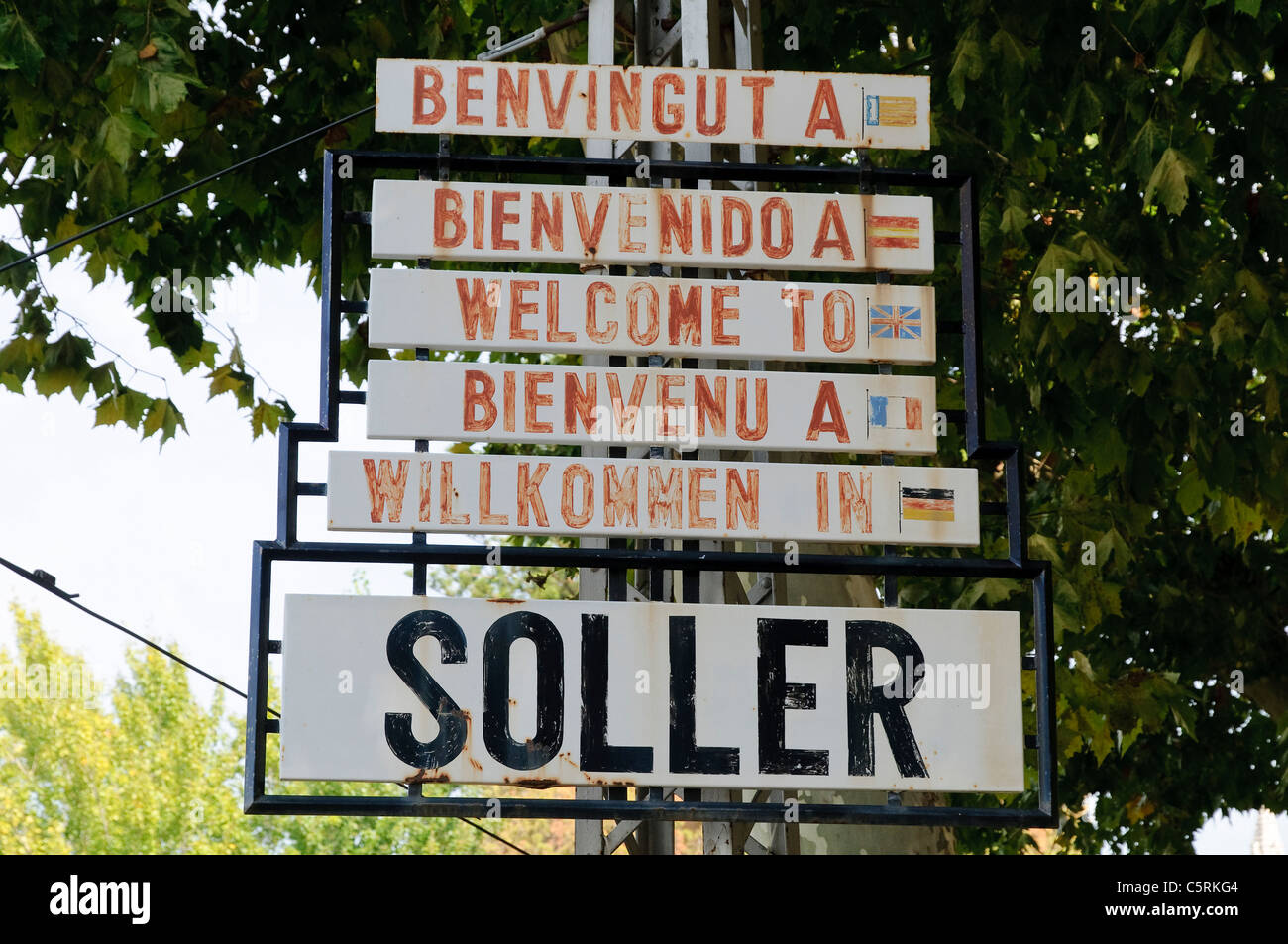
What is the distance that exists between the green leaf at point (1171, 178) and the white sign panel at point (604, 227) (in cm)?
175

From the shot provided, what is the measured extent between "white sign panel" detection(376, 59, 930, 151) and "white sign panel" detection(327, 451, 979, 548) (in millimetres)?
992

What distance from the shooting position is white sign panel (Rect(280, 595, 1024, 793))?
4.56 metres

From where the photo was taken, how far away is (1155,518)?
38.4 feet

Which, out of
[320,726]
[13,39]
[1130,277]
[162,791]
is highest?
[13,39]

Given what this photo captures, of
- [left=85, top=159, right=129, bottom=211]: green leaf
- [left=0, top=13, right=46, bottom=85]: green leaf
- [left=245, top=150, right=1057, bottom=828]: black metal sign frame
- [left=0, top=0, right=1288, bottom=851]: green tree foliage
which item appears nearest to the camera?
[left=245, top=150, right=1057, bottom=828]: black metal sign frame

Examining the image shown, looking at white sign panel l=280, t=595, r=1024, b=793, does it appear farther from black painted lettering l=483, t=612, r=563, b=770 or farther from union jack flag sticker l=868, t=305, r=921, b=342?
union jack flag sticker l=868, t=305, r=921, b=342

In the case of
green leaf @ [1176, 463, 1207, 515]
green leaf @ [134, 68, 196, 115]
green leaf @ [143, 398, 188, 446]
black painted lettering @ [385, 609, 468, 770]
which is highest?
green leaf @ [134, 68, 196, 115]

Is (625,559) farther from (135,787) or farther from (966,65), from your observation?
(135,787)

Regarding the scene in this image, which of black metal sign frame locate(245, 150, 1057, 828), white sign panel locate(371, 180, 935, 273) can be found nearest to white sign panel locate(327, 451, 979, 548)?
black metal sign frame locate(245, 150, 1057, 828)

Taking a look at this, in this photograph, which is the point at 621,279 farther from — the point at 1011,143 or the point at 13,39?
the point at 1011,143

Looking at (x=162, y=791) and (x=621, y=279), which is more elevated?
(x=621, y=279)

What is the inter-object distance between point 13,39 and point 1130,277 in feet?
15.4
